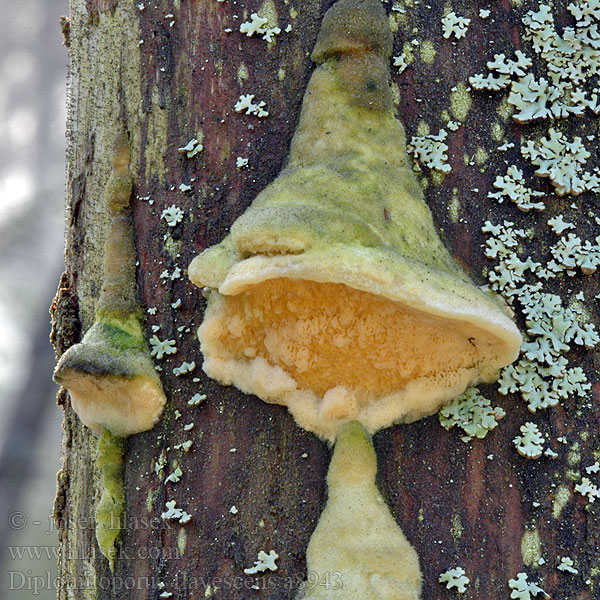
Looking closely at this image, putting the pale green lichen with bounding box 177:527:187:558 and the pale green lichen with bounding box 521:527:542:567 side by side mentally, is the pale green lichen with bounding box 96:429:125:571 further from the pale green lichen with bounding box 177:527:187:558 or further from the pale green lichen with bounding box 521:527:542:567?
the pale green lichen with bounding box 521:527:542:567

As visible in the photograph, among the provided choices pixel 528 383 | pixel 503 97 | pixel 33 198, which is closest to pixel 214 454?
pixel 528 383

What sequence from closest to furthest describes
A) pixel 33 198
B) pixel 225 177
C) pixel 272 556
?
pixel 272 556, pixel 225 177, pixel 33 198

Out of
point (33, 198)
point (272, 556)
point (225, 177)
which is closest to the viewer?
point (272, 556)

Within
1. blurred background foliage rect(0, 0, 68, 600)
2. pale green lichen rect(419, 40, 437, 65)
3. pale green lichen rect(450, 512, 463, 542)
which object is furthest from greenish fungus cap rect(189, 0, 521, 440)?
blurred background foliage rect(0, 0, 68, 600)

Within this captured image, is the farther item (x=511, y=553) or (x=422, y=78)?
(x=422, y=78)

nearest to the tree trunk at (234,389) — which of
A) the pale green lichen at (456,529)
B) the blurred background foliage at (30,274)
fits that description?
the pale green lichen at (456,529)

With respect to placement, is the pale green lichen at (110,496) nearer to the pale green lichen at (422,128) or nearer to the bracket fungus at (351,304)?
the bracket fungus at (351,304)

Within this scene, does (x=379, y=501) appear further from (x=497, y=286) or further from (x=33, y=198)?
(x=33, y=198)

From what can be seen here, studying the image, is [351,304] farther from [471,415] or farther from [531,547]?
[531,547]
